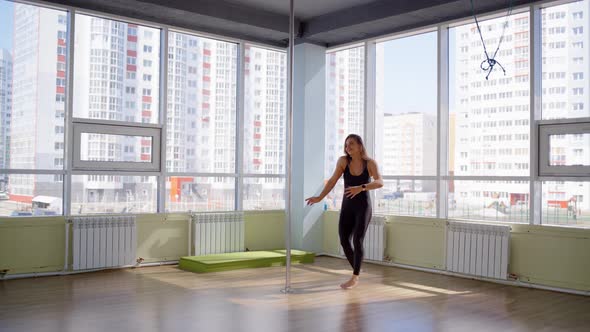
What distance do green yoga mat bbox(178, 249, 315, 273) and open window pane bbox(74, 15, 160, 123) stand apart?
174 cm

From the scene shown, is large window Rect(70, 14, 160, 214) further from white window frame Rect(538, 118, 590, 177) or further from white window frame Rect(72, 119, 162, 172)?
white window frame Rect(538, 118, 590, 177)

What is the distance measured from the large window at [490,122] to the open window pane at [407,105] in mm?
253

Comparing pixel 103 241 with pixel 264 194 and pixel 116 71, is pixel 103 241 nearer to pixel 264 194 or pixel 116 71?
pixel 116 71

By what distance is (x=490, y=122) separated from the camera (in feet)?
19.9

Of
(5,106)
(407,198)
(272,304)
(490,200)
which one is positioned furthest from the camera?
(407,198)

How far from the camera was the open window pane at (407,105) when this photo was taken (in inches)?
262

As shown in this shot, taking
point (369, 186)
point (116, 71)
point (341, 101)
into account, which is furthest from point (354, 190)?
point (116, 71)

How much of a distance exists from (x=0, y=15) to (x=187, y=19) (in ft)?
6.48

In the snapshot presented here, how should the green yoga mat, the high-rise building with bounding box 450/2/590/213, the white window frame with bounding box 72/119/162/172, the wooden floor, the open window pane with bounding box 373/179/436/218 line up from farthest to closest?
the open window pane with bounding box 373/179/436/218 → the green yoga mat → the white window frame with bounding box 72/119/162/172 → the high-rise building with bounding box 450/2/590/213 → the wooden floor

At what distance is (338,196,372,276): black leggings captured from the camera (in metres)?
5.25

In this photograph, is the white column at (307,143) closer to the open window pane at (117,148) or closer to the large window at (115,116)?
the large window at (115,116)

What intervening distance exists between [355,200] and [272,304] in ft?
4.34

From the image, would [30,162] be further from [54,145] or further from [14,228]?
[14,228]

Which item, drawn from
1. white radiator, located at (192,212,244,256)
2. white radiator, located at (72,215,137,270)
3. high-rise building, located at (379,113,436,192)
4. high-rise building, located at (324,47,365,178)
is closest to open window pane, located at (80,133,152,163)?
white radiator, located at (72,215,137,270)
